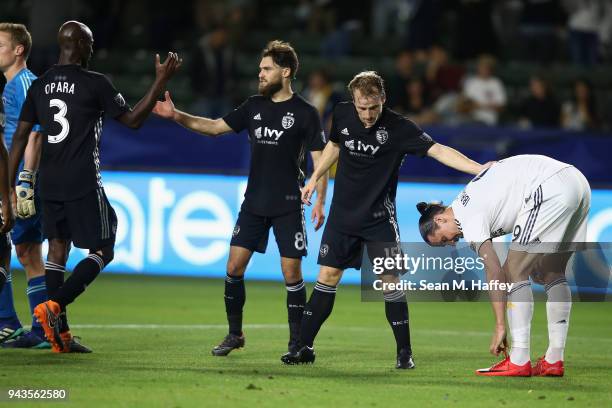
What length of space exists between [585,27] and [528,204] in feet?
42.6

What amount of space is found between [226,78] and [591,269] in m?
9.76

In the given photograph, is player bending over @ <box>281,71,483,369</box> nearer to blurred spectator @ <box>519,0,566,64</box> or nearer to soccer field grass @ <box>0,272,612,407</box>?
soccer field grass @ <box>0,272,612,407</box>

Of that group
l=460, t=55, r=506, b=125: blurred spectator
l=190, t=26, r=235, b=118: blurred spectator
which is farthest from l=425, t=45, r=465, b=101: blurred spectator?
l=190, t=26, r=235, b=118: blurred spectator

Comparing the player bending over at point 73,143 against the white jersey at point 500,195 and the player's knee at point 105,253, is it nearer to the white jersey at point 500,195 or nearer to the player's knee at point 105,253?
the player's knee at point 105,253

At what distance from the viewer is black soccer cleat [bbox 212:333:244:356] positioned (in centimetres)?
945

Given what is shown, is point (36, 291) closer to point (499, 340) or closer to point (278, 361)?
point (278, 361)

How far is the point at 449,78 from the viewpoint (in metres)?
19.6

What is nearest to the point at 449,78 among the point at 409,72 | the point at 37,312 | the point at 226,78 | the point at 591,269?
the point at 409,72

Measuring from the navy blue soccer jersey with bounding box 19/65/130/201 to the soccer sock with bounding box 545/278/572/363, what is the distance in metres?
3.43

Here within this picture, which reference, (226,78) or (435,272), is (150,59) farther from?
(435,272)

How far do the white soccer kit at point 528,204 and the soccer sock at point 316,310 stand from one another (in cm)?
117

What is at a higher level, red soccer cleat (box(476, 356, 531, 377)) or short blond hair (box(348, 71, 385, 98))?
short blond hair (box(348, 71, 385, 98))

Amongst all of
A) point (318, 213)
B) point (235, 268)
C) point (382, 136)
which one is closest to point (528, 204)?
point (382, 136)

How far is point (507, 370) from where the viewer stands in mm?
8539
